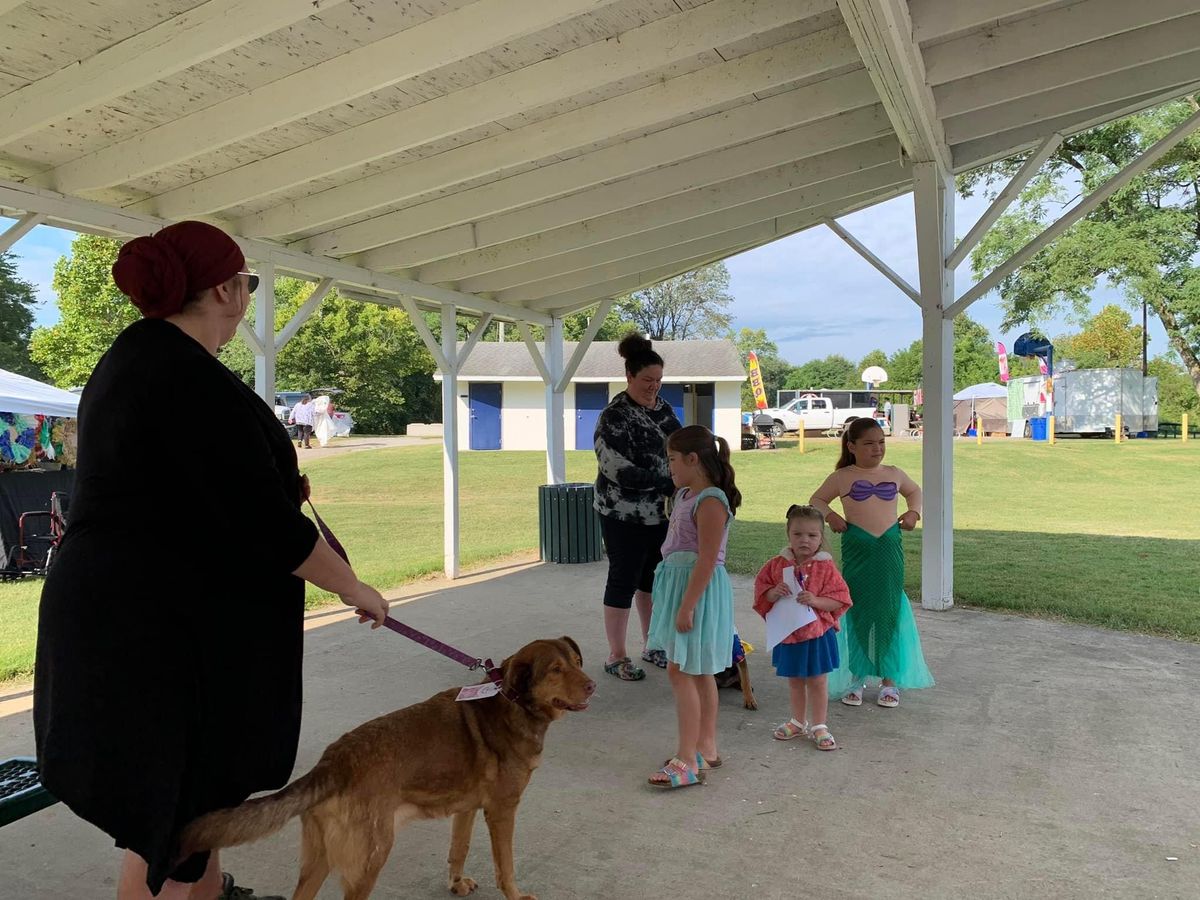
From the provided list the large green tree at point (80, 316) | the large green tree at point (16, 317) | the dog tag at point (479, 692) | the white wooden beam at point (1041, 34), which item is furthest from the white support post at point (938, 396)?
the large green tree at point (16, 317)

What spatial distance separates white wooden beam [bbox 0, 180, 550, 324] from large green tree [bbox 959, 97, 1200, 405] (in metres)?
19.8

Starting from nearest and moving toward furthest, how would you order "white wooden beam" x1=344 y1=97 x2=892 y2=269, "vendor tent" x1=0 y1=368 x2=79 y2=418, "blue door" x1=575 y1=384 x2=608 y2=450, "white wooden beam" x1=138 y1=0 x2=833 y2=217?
1. "white wooden beam" x1=138 y1=0 x2=833 y2=217
2. "white wooden beam" x1=344 y1=97 x2=892 y2=269
3. "vendor tent" x1=0 y1=368 x2=79 y2=418
4. "blue door" x1=575 y1=384 x2=608 y2=450

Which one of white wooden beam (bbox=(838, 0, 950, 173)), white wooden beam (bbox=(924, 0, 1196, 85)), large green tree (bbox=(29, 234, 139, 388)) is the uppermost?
large green tree (bbox=(29, 234, 139, 388))

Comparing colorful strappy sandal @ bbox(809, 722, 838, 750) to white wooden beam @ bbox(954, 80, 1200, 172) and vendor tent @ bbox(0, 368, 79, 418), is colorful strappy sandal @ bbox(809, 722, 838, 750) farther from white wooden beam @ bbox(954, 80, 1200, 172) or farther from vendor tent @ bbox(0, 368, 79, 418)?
vendor tent @ bbox(0, 368, 79, 418)

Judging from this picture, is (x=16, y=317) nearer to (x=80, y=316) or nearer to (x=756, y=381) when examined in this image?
(x=80, y=316)

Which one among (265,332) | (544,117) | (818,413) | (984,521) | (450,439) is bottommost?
(984,521)

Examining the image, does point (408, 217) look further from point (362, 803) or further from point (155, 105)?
point (362, 803)

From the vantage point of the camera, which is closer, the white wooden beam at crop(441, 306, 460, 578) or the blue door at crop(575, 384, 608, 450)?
the white wooden beam at crop(441, 306, 460, 578)

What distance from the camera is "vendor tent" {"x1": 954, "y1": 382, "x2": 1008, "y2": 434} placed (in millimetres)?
42594

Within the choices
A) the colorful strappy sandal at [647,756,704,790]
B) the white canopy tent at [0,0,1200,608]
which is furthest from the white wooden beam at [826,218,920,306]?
the colorful strappy sandal at [647,756,704,790]

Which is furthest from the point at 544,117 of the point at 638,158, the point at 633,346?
the point at 633,346

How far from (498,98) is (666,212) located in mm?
2508

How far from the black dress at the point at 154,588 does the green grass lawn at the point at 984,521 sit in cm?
509

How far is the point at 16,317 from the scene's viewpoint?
4462 centimetres
